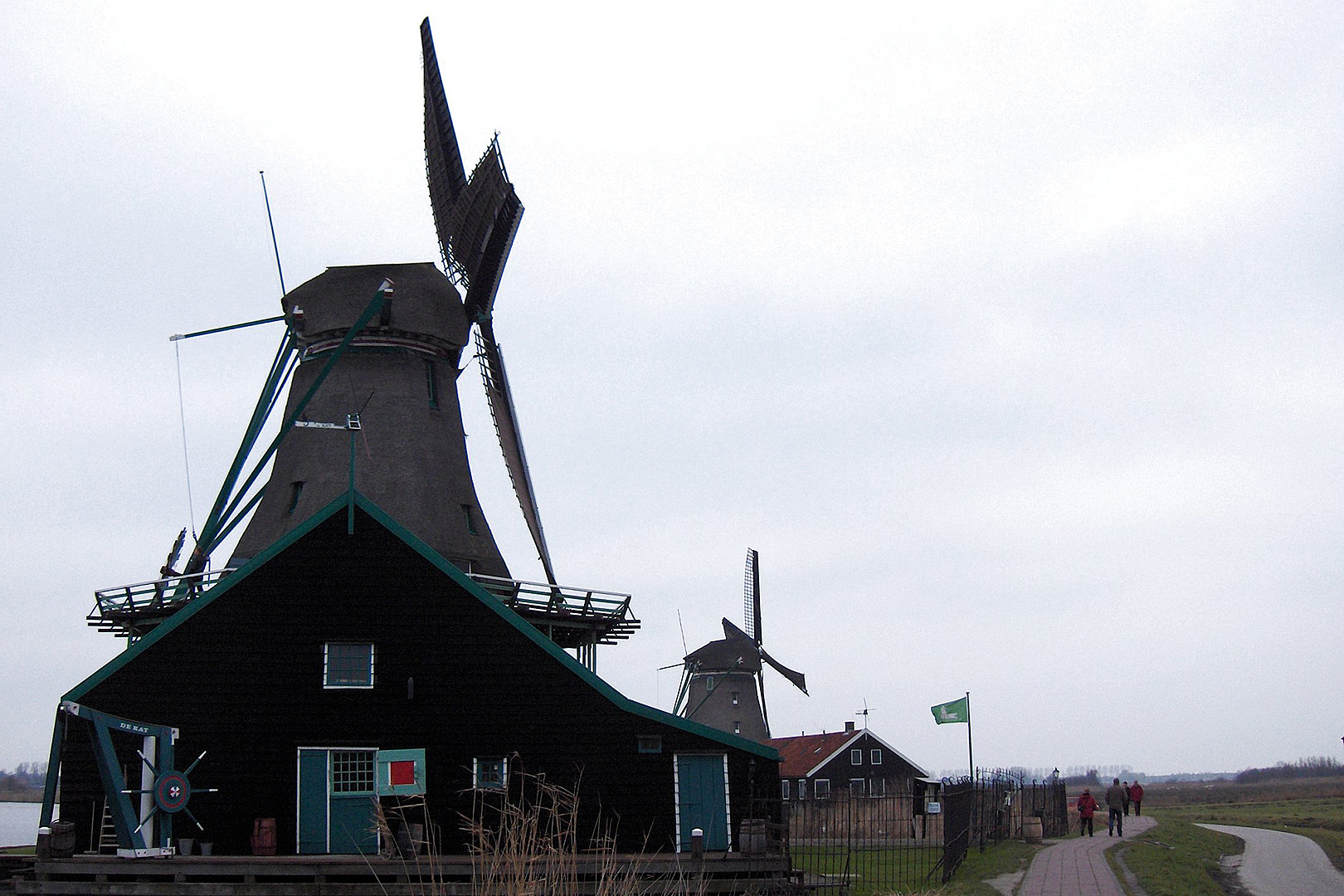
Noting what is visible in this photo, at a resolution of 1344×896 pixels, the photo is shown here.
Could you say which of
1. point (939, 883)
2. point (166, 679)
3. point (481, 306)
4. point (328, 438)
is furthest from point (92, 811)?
point (481, 306)

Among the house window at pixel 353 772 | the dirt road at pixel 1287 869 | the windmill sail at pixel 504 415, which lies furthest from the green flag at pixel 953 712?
the house window at pixel 353 772

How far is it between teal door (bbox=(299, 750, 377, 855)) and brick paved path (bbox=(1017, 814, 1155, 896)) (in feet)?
37.2

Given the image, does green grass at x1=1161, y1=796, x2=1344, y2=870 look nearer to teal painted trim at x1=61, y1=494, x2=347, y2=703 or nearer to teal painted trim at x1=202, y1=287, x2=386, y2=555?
teal painted trim at x1=61, y1=494, x2=347, y2=703

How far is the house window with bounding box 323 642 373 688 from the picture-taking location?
874 inches

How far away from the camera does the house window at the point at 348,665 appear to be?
22.2 metres

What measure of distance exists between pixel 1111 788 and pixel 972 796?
865 centimetres

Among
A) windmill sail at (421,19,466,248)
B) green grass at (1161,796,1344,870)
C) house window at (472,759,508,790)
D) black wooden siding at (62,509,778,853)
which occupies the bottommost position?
green grass at (1161,796,1344,870)

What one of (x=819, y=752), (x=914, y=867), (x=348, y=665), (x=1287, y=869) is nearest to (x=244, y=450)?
(x=348, y=665)

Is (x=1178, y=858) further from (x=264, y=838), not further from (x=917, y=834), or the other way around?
(x=264, y=838)

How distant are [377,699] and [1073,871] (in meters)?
13.6

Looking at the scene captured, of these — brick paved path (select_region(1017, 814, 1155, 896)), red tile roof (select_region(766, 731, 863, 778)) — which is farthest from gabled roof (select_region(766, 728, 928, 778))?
brick paved path (select_region(1017, 814, 1155, 896))

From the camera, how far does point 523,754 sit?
22.2m

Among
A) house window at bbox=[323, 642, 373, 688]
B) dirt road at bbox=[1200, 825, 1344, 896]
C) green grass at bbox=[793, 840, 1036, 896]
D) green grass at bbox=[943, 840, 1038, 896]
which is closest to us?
green grass at bbox=[943, 840, 1038, 896]

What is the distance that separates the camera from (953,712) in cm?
3653
